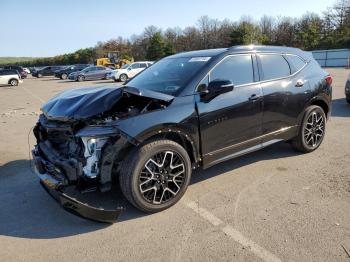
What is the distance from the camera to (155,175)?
4.04 m

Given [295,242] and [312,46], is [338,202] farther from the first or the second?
[312,46]

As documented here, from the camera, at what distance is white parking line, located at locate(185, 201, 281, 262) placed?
3152 millimetres

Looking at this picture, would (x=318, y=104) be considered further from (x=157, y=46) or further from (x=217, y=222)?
(x=157, y=46)

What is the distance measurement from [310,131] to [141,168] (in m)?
3.35

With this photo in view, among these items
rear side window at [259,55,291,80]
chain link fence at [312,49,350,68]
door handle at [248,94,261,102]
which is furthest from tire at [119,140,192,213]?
chain link fence at [312,49,350,68]

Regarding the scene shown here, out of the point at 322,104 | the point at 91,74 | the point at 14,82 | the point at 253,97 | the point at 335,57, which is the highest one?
the point at 253,97

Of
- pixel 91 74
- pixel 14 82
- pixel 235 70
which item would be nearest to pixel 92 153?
pixel 235 70

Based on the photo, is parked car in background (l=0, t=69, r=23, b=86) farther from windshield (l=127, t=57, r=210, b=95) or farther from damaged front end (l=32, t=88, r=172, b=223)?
damaged front end (l=32, t=88, r=172, b=223)

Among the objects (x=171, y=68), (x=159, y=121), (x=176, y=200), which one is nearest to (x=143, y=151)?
(x=159, y=121)

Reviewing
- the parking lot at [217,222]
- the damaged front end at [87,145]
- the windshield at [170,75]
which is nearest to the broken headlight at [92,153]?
the damaged front end at [87,145]

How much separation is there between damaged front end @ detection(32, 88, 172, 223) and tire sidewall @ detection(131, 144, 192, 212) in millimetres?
203

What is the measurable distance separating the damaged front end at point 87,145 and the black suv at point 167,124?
0.04 feet

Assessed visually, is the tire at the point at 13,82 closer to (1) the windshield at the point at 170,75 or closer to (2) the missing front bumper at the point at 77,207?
(1) the windshield at the point at 170,75

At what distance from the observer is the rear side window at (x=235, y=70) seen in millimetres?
4656
